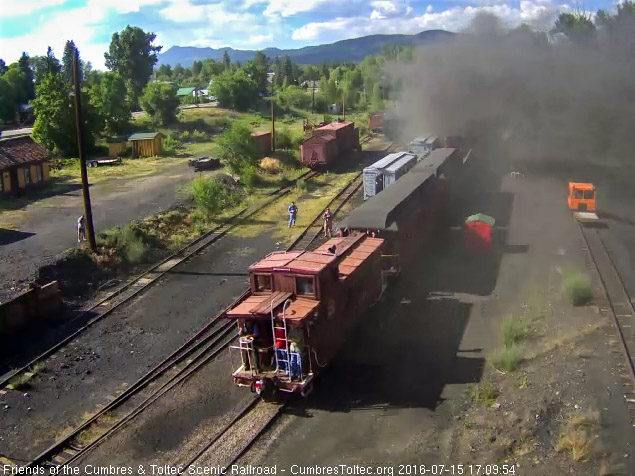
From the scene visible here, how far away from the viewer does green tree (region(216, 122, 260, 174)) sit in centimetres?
3762

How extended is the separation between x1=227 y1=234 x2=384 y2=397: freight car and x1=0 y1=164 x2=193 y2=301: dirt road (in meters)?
9.93

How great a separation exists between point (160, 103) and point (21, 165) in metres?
31.5

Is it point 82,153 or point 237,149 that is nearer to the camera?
point 82,153

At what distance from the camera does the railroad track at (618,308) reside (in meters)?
12.8

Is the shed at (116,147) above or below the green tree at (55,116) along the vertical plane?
Result: below

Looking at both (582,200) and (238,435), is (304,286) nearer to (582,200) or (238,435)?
(238,435)

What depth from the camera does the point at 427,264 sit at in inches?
851

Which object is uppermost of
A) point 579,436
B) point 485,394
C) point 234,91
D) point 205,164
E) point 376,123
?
point 234,91

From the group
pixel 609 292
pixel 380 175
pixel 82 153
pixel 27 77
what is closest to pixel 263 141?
pixel 380 175

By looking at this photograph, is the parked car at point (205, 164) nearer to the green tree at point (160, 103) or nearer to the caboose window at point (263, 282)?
the green tree at point (160, 103)

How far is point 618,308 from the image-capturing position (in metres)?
17.1

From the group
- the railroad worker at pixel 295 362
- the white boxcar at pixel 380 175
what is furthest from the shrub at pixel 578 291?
the white boxcar at pixel 380 175

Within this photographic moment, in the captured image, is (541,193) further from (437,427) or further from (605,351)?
(437,427)

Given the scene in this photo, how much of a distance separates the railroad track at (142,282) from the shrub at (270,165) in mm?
10494
